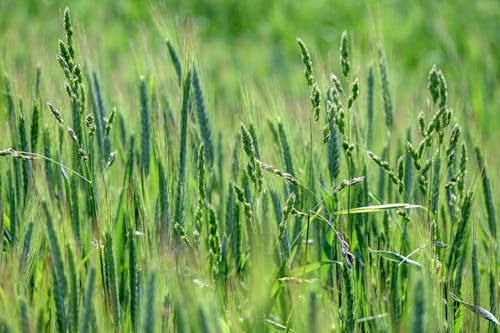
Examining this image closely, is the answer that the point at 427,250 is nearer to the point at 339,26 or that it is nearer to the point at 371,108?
the point at 371,108

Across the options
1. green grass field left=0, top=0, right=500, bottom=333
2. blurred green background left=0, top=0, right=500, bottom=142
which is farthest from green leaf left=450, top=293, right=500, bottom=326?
blurred green background left=0, top=0, right=500, bottom=142

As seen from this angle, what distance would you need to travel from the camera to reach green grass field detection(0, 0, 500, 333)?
1.16m

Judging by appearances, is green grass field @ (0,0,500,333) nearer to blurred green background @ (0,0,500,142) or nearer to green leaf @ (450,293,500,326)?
green leaf @ (450,293,500,326)

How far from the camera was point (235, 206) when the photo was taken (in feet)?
5.18

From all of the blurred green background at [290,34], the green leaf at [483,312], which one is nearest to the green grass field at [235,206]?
the green leaf at [483,312]

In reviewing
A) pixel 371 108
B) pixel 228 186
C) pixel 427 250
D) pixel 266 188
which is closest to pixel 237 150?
pixel 228 186

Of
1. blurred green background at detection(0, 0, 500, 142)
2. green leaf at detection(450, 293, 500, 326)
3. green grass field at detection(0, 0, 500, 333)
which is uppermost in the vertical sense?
blurred green background at detection(0, 0, 500, 142)

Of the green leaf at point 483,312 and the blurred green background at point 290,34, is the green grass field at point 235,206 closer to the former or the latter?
the green leaf at point 483,312

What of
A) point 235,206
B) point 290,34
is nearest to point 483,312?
point 235,206

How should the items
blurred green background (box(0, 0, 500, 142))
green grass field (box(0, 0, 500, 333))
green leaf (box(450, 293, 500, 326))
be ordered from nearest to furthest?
green grass field (box(0, 0, 500, 333)), green leaf (box(450, 293, 500, 326)), blurred green background (box(0, 0, 500, 142))

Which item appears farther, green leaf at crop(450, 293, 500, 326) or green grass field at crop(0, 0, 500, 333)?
green leaf at crop(450, 293, 500, 326)

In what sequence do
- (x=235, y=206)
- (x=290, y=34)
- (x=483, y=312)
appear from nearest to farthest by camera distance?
(x=483, y=312) < (x=235, y=206) < (x=290, y=34)

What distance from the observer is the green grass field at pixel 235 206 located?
1158 mm

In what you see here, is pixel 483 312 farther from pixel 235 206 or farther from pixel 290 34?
pixel 290 34
